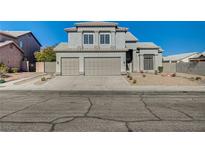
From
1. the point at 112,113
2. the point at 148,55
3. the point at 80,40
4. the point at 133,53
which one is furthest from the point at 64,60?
the point at 112,113

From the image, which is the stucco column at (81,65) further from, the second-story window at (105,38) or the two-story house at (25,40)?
the two-story house at (25,40)

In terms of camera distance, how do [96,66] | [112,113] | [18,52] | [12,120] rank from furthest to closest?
[18,52] < [96,66] < [112,113] < [12,120]

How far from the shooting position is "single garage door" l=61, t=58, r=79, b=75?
2447cm

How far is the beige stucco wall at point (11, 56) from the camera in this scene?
2749 centimetres

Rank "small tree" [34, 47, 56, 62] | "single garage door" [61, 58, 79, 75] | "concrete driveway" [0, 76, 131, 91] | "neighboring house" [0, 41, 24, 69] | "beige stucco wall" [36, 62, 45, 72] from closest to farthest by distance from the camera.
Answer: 1. "concrete driveway" [0, 76, 131, 91]
2. "single garage door" [61, 58, 79, 75]
3. "neighboring house" [0, 41, 24, 69]
4. "beige stucco wall" [36, 62, 45, 72]
5. "small tree" [34, 47, 56, 62]

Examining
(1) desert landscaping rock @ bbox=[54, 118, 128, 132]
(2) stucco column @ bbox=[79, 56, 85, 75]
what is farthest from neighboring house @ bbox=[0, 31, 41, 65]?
(1) desert landscaping rock @ bbox=[54, 118, 128, 132]

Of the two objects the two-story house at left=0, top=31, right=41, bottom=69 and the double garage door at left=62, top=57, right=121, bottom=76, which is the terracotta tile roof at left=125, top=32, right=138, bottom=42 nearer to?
the double garage door at left=62, top=57, right=121, bottom=76

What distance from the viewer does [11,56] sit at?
96.4 feet

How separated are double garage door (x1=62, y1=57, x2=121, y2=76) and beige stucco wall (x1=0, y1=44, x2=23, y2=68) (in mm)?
9761

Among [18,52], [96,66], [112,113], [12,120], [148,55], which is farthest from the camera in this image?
[18,52]

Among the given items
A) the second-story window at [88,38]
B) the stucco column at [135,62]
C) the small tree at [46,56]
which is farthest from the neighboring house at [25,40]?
the stucco column at [135,62]

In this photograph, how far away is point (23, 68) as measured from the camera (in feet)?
106

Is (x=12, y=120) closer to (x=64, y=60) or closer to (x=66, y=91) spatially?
(x=66, y=91)

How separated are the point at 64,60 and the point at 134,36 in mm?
14096
